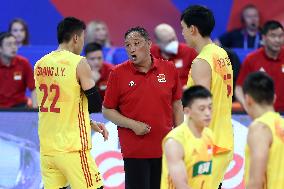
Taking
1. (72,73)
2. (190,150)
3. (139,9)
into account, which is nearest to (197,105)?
(190,150)

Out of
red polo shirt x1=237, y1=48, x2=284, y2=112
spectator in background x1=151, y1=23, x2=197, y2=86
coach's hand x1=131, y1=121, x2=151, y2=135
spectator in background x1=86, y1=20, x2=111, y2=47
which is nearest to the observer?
coach's hand x1=131, y1=121, x2=151, y2=135

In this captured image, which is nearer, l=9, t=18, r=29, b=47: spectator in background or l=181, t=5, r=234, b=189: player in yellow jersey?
l=181, t=5, r=234, b=189: player in yellow jersey

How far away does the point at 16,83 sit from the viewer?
13055mm

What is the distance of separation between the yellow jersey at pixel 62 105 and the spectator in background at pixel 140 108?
16.8 inches

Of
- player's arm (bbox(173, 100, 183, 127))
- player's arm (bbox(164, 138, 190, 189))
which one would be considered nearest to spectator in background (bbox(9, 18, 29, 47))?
player's arm (bbox(173, 100, 183, 127))

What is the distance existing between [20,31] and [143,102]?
5964mm

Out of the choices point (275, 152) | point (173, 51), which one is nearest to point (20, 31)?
point (173, 51)

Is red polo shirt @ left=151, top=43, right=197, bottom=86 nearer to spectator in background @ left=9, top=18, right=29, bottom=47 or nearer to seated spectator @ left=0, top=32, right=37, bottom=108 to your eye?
seated spectator @ left=0, top=32, right=37, bottom=108

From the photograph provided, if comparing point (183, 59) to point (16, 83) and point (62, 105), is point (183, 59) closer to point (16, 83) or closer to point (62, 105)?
point (16, 83)

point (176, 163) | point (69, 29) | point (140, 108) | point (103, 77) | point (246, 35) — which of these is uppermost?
point (246, 35)

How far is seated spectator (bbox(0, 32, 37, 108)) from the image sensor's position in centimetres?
1297

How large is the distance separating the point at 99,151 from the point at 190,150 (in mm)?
3990

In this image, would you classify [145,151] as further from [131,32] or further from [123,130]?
[131,32]

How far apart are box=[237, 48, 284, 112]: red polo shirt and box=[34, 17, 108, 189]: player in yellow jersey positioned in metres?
3.29
